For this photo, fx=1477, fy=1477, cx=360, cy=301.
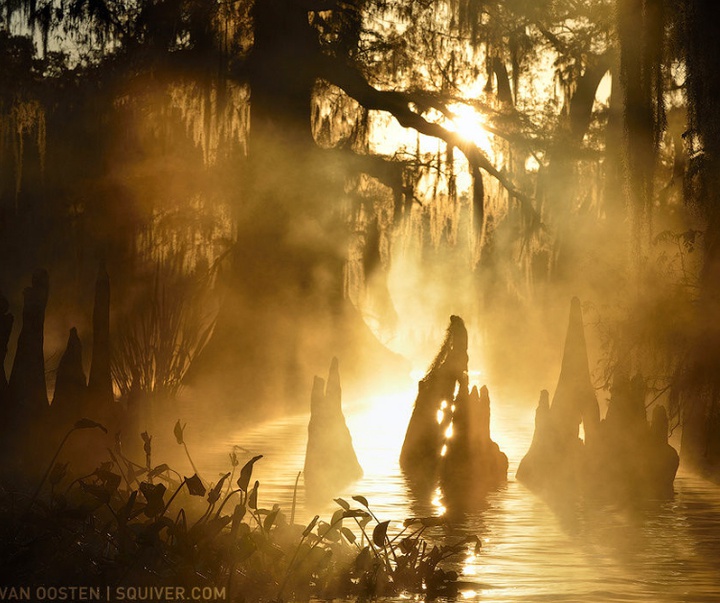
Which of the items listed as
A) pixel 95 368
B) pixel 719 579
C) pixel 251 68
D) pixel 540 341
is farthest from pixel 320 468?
pixel 540 341

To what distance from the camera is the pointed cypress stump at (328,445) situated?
1833cm

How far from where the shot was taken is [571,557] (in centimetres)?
1388

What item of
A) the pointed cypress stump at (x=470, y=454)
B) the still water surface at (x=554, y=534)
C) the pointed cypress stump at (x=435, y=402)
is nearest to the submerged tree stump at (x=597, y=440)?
the still water surface at (x=554, y=534)

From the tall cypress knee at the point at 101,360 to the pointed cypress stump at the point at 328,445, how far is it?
270 cm

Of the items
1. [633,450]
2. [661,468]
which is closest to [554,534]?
[633,450]

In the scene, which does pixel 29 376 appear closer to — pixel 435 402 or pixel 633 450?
pixel 435 402

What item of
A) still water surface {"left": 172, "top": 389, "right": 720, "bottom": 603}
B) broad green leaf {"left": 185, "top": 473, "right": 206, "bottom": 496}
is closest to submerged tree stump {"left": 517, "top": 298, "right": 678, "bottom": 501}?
still water surface {"left": 172, "top": 389, "right": 720, "bottom": 603}

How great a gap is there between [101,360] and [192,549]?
6.98m

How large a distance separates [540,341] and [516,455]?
58.4 ft

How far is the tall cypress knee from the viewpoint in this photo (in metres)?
16.3

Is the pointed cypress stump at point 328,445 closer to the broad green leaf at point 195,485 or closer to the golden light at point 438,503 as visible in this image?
the golden light at point 438,503

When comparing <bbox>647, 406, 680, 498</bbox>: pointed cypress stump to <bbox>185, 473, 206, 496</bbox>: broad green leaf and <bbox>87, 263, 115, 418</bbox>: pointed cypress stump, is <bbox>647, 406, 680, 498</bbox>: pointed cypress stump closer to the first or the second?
<bbox>87, 263, 115, 418</bbox>: pointed cypress stump

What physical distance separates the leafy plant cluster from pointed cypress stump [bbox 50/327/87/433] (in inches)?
131

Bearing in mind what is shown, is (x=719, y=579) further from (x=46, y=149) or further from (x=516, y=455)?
(x=46, y=149)
